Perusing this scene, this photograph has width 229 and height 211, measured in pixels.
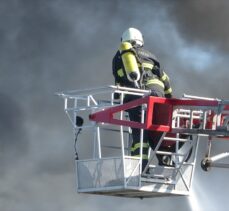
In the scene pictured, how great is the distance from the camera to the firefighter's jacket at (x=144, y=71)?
120 feet

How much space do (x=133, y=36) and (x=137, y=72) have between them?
6.12ft

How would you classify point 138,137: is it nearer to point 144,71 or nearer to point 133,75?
point 133,75

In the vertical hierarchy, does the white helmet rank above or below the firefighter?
above

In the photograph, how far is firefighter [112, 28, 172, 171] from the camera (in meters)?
35.9

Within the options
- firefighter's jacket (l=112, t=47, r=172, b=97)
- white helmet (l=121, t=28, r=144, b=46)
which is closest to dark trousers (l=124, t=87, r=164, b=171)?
firefighter's jacket (l=112, t=47, r=172, b=97)

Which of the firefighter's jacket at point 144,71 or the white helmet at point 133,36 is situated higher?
the white helmet at point 133,36

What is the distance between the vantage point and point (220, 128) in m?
34.5

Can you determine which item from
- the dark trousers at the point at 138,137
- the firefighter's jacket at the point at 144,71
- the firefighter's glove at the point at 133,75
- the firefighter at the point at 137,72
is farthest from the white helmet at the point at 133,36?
the dark trousers at the point at 138,137

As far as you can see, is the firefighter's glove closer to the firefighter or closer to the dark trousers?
the firefighter

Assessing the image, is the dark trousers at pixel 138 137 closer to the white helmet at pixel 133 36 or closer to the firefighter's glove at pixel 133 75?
the firefighter's glove at pixel 133 75

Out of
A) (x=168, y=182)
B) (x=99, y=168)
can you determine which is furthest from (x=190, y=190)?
(x=99, y=168)

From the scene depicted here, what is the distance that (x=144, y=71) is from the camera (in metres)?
36.8

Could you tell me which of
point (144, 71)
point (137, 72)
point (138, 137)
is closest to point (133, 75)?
point (137, 72)

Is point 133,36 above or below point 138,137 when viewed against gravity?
above
